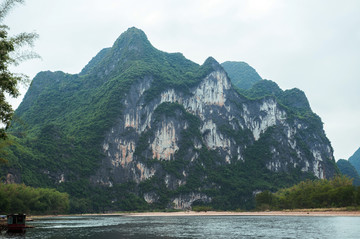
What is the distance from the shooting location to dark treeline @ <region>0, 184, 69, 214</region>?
7578 cm

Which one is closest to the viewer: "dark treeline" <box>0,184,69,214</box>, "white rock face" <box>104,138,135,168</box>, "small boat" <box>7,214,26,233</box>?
"small boat" <box>7,214,26,233</box>

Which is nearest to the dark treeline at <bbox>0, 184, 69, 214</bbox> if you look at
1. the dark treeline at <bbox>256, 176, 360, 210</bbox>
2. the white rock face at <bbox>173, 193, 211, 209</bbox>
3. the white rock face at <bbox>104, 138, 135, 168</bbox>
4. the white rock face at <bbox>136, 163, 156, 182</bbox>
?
the white rock face at <bbox>104, 138, 135, 168</bbox>

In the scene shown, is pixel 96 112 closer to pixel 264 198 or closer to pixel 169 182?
pixel 169 182

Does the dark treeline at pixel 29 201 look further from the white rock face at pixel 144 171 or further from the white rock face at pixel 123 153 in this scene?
the white rock face at pixel 144 171

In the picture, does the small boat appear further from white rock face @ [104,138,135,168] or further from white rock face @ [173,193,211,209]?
white rock face @ [173,193,211,209]

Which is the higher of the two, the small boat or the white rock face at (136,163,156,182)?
the white rock face at (136,163,156,182)

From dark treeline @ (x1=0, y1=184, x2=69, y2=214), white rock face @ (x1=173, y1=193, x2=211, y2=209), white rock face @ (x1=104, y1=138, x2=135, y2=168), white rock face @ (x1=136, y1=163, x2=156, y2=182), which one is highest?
white rock face @ (x1=104, y1=138, x2=135, y2=168)

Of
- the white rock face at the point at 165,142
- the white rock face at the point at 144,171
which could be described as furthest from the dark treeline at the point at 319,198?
the white rock face at the point at 165,142

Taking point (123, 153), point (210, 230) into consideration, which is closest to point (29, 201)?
point (210, 230)

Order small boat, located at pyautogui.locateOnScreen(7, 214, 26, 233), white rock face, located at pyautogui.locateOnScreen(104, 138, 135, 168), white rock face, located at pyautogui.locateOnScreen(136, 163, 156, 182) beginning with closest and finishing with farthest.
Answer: small boat, located at pyautogui.locateOnScreen(7, 214, 26, 233) < white rock face, located at pyautogui.locateOnScreen(104, 138, 135, 168) < white rock face, located at pyautogui.locateOnScreen(136, 163, 156, 182)

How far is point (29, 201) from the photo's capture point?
94.6 m

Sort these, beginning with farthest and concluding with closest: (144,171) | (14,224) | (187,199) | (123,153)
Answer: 1. (144,171)
2. (187,199)
3. (123,153)
4. (14,224)

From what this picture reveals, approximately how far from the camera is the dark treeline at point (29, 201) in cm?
7578

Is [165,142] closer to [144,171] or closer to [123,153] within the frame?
[144,171]
